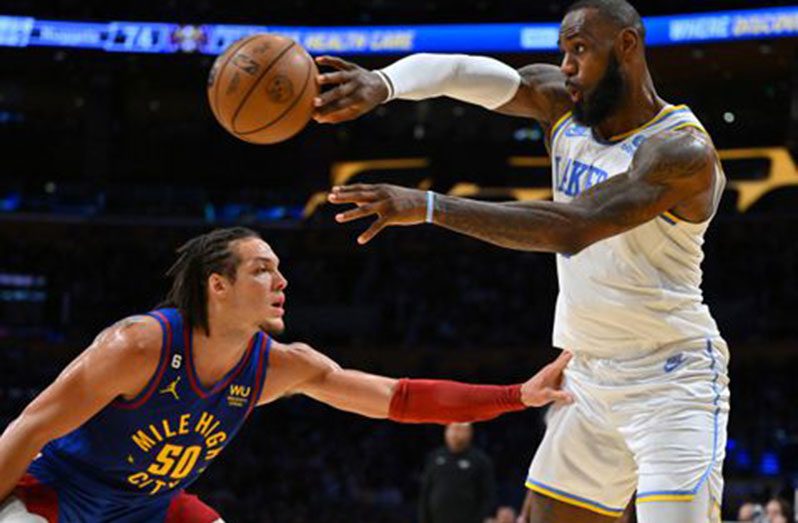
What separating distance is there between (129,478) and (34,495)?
0.32 m

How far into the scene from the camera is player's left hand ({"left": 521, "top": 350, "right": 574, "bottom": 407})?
4.15 m

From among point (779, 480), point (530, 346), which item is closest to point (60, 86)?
point (530, 346)

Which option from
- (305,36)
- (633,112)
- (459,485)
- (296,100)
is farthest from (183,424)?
(305,36)

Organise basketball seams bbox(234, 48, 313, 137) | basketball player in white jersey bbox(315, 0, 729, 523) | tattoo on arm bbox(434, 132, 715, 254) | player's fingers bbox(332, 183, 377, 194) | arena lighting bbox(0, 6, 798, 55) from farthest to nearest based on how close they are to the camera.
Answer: arena lighting bbox(0, 6, 798, 55) → basketball seams bbox(234, 48, 313, 137) → basketball player in white jersey bbox(315, 0, 729, 523) → tattoo on arm bbox(434, 132, 715, 254) → player's fingers bbox(332, 183, 377, 194)

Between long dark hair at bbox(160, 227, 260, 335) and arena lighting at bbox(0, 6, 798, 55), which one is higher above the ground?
arena lighting at bbox(0, 6, 798, 55)

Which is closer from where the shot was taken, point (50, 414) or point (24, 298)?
point (50, 414)

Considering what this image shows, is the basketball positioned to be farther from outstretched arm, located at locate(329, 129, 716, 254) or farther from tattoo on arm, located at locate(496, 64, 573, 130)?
tattoo on arm, located at locate(496, 64, 573, 130)

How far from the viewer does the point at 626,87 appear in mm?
3965

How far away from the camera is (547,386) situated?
165 inches

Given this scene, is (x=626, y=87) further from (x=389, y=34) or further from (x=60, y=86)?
(x=60, y=86)

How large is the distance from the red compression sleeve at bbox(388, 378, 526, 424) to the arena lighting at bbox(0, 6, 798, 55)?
1459cm

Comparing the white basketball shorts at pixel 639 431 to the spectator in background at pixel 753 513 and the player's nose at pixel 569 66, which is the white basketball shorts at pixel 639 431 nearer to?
the player's nose at pixel 569 66

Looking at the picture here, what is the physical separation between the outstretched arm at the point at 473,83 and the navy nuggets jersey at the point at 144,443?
109cm

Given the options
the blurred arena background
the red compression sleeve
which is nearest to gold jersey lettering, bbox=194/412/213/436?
the red compression sleeve
